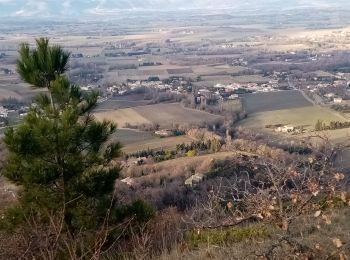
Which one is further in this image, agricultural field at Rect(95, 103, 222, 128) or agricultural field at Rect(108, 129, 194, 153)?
agricultural field at Rect(95, 103, 222, 128)

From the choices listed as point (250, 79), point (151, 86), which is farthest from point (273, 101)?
point (250, 79)

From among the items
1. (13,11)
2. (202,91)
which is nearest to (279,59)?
(202,91)

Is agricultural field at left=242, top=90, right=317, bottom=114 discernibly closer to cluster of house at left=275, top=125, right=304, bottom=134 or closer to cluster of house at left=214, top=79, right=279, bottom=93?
cluster of house at left=214, top=79, right=279, bottom=93

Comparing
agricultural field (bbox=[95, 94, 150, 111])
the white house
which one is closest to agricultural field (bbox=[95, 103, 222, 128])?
agricultural field (bbox=[95, 94, 150, 111])

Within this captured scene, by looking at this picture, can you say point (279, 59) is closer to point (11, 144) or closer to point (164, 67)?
point (164, 67)

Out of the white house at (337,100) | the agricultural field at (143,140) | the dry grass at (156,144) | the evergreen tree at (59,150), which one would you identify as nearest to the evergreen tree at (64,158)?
the evergreen tree at (59,150)

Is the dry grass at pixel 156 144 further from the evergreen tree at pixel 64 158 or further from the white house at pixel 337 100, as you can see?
the evergreen tree at pixel 64 158

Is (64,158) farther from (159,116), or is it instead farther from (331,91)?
(331,91)
